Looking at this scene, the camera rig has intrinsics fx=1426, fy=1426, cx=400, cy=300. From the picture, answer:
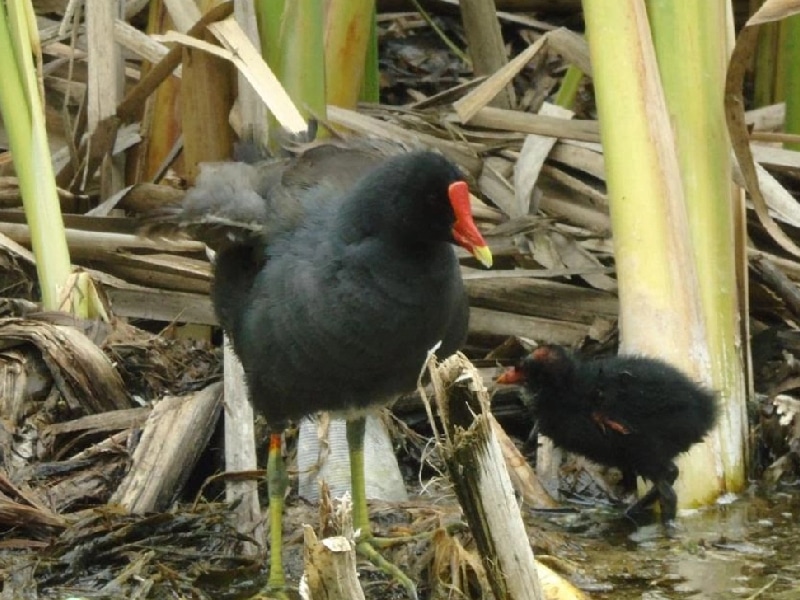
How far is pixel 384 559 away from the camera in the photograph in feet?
11.3

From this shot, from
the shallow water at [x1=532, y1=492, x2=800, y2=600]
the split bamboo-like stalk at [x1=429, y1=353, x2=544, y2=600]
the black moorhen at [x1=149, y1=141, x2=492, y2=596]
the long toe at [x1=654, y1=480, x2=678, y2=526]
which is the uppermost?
the black moorhen at [x1=149, y1=141, x2=492, y2=596]

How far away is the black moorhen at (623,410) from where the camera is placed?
367 centimetres

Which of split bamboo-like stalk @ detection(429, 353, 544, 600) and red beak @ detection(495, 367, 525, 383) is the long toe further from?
split bamboo-like stalk @ detection(429, 353, 544, 600)

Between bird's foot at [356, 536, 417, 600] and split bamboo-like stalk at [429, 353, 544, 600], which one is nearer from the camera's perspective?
split bamboo-like stalk at [429, 353, 544, 600]

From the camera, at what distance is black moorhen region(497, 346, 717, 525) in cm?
367

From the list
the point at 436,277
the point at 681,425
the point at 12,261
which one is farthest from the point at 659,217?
the point at 12,261

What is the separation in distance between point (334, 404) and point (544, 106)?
2118 millimetres

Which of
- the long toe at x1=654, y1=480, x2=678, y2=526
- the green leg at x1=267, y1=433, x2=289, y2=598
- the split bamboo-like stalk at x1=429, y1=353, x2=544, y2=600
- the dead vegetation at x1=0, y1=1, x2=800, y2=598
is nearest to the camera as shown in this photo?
the split bamboo-like stalk at x1=429, y1=353, x2=544, y2=600

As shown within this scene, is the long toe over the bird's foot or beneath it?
over

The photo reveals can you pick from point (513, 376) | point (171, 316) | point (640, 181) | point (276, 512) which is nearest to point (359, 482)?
point (276, 512)

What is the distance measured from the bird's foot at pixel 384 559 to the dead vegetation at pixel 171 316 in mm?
57

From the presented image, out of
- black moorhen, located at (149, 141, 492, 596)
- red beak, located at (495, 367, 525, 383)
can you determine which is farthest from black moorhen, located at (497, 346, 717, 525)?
black moorhen, located at (149, 141, 492, 596)

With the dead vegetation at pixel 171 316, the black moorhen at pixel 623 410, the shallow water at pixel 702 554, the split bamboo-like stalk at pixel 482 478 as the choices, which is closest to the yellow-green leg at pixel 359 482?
the dead vegetation at pixel 171 316

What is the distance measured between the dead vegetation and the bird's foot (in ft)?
0.19
